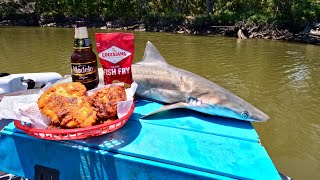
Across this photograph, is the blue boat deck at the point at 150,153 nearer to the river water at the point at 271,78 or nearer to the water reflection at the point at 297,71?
the river water at the point at 271,78

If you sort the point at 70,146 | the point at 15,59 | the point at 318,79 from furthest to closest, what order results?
the point at 15,59
the point at 318,79
the point at 70,146

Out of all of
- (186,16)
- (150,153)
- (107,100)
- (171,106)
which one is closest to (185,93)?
Result: (171,106)

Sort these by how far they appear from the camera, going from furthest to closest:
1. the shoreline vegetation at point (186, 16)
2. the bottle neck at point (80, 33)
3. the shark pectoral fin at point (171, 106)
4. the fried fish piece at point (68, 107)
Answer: the shoreline vegetation at point (186, 16) < the shark pectoral fin at point (171, 106) < the bottle neck at point (80, 33) < the fried fish piece at point (68, 107)

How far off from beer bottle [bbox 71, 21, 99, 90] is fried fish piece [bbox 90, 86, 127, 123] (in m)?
0.21

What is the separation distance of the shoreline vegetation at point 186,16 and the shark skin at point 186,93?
850 inches

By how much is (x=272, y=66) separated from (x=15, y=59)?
10.9 metres

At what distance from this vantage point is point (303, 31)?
23.2 metres

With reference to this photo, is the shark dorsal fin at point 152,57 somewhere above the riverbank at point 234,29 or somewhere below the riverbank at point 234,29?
above

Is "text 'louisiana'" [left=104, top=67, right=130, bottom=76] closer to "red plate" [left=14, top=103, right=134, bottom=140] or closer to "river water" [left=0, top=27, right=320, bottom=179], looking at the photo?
"red plate" [left=14, top=103, right=134, bottom=140]

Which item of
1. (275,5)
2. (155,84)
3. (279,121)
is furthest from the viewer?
(275,5)

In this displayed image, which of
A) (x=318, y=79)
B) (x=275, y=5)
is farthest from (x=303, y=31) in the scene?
(x=318, y=79)

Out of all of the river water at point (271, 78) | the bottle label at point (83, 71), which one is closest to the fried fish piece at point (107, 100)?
the bottle label at point (83, 71)

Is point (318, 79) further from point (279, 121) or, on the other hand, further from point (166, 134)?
point (166, 134)

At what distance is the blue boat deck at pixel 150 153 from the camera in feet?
4.75
